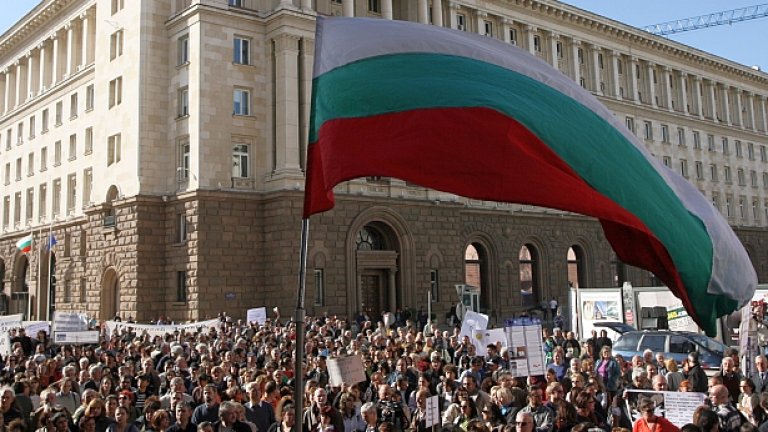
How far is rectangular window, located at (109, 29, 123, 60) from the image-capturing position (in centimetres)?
4213

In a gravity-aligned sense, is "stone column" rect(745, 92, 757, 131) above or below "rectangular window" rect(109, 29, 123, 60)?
above

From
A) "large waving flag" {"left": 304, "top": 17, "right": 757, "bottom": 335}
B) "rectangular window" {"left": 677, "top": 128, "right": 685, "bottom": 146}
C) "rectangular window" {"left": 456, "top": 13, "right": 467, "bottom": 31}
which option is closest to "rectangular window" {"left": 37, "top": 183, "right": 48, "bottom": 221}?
"rectangular window" {"left": 456, "top": 13, "right": 467, "bottom": 31}

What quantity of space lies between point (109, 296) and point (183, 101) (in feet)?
35.7

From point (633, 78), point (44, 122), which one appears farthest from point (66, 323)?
point (633, 78)

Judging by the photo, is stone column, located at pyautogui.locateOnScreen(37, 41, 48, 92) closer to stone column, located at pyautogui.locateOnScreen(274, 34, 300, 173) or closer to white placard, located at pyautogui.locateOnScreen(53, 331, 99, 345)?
stone column, located at pyautogui.locateOnScreen(274, 34, 300, 173)

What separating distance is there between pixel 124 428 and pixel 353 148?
536 cm

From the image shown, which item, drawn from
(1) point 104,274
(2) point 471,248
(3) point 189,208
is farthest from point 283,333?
(2) point 471,248

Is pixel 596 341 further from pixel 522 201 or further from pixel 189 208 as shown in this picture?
pixel 189 208

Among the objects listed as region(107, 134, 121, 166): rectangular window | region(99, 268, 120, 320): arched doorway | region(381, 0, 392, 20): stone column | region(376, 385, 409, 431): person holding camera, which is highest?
region(381, 0, 392, 20): stone column

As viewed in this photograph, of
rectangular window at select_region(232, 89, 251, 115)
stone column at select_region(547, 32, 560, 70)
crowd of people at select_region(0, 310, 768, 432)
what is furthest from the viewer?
stone column at select_region(547, 32, 560, 70)

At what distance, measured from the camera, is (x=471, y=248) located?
163ft

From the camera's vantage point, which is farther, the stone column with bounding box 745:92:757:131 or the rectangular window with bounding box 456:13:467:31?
the stone column with bounding box 745:92:757:131

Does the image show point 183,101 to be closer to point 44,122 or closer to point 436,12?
point 436,12

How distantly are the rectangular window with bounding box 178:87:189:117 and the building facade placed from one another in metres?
0.07
